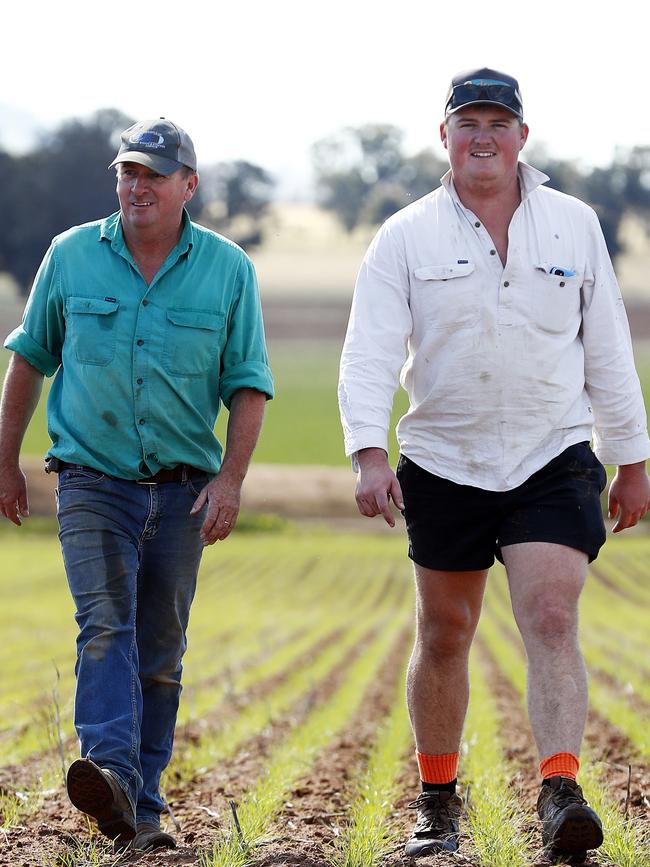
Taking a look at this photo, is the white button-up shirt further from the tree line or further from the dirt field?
the tree line

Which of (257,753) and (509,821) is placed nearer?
(509,821)

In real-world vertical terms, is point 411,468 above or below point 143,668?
above

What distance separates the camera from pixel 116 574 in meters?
4.60

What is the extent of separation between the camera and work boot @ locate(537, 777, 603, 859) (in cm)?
396

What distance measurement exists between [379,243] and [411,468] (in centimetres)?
71

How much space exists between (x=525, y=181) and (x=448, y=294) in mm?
462

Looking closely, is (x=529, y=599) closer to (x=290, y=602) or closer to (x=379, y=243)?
(x=379, y=243)

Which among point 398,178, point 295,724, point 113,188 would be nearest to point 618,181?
point 398,178

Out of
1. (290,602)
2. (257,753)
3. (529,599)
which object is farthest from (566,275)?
(290,602)

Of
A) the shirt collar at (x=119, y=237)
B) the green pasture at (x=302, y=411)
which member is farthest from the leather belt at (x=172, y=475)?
the green pasture at (x=302, y=411)

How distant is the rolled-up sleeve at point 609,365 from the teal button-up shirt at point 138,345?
3.43ft

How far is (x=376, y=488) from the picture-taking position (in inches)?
169

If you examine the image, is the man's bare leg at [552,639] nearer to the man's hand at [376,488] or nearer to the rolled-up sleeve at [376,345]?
the man's hand at [376,488]

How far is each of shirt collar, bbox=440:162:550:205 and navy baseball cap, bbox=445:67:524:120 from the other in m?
0.18
